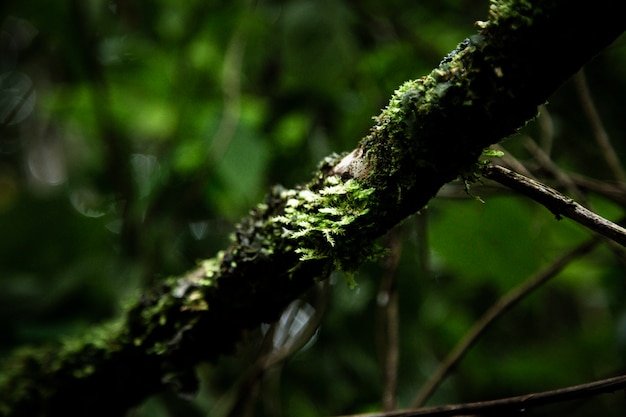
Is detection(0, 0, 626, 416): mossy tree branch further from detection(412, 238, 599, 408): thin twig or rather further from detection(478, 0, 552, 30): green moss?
detection(412, 238, 599, 408): thin twig

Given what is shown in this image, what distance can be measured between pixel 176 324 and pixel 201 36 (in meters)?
1.06

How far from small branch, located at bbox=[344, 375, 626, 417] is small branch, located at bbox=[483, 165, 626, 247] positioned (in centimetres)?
13

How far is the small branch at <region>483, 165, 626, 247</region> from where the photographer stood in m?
0.40

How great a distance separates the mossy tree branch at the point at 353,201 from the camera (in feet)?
1.22

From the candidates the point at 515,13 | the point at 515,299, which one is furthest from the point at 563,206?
the point at 515,299

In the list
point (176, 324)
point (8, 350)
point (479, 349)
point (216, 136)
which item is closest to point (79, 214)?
point (8, 350)

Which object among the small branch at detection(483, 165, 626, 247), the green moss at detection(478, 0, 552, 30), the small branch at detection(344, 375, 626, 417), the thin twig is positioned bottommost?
the small branch at detection(344, 375, 626, 417)

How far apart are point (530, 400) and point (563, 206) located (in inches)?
7.1

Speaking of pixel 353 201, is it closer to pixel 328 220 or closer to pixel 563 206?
pixel 328 220

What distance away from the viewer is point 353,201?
47 centimetres

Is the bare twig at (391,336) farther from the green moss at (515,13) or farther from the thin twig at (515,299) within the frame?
the green moss at (515,13)

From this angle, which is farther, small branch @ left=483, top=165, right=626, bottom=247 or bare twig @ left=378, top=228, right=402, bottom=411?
bare twig @ left=378, top=228, right=402, bottom=411

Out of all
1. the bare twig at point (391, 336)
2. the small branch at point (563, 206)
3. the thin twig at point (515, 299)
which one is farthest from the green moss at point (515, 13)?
the thin twig at point (515, 299)

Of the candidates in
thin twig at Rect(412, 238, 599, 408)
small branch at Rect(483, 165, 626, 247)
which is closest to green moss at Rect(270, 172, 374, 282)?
small branch at Rect(483, 165, 626, 247)
